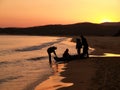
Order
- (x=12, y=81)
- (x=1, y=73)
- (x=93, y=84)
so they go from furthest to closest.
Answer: (x=1, y=73)
(x=12, y=81)
(x=93, y=84)

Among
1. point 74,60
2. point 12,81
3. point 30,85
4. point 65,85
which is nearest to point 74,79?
point 65,85

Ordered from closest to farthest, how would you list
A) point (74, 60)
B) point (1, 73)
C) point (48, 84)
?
point (48, 84), point (1, 73), point (74, 60)

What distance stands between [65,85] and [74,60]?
9.74 meters

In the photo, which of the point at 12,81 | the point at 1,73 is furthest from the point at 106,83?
the point at 1,73

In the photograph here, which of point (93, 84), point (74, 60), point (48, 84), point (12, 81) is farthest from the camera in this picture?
point (74, 60)

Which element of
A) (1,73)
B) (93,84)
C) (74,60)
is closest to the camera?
(93,84)

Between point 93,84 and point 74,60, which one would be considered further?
point 74,60

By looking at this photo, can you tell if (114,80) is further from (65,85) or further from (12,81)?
(12,81)

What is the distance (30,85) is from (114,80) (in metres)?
3.63

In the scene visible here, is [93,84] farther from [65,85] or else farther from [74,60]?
[74,60]

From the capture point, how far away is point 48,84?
490 inches

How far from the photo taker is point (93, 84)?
455 inches

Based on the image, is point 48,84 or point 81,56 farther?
point 81,56

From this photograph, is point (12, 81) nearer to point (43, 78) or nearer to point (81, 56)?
point (43, 78)
